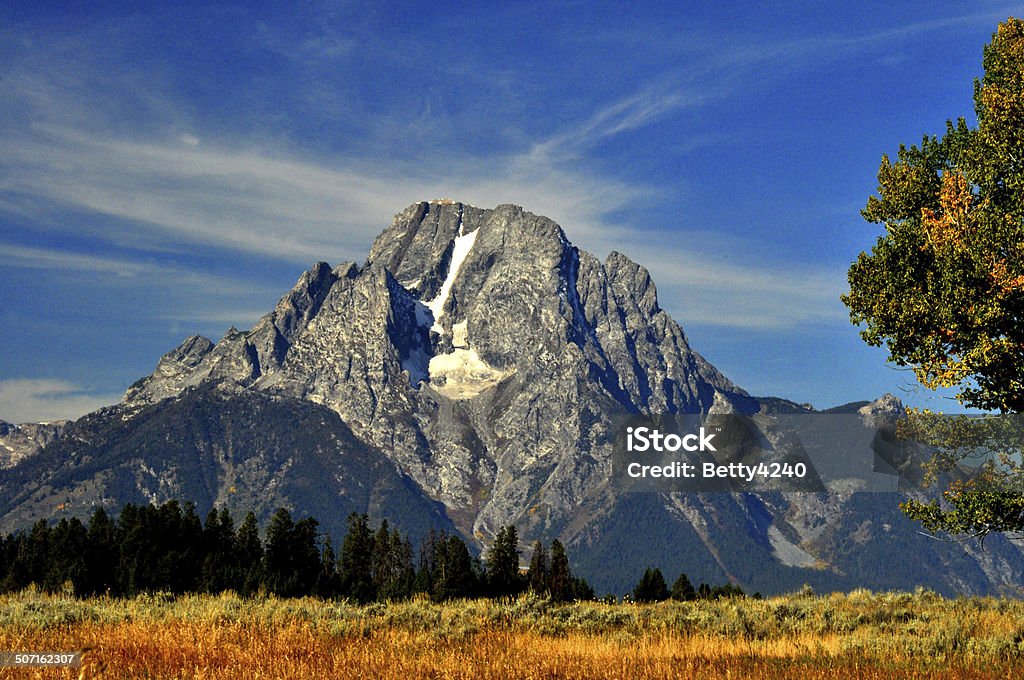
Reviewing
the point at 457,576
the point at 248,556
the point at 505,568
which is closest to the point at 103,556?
the point at 248,556

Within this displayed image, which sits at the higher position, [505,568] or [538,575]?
[505,568]

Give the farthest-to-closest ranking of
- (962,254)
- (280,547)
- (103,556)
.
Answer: (280,547) → (103,556) → (962,254)

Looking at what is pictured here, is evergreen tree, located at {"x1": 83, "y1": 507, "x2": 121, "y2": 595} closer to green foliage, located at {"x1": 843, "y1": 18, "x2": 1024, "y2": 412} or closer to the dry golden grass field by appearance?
the dry golden grass field

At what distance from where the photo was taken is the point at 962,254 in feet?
86.0

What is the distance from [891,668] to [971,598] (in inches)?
671

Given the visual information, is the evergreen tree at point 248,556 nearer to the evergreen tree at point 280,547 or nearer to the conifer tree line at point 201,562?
the conifer tree line at point 201,562

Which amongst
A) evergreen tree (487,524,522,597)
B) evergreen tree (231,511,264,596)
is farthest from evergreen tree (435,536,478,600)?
evergreen tree (231,511,264,596)

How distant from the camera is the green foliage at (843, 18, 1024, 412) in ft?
85.1

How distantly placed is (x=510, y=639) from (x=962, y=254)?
625 inches

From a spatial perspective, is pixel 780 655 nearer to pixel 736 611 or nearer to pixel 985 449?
pixel 736 611

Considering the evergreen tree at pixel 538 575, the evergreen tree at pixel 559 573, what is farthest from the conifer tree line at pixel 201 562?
the evergreen tree at pixel 559 573

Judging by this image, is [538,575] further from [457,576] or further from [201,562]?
[201,562]

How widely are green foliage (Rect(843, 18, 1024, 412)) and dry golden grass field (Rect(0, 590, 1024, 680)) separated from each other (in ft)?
23.1

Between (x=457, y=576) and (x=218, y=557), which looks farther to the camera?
(x=457, y=576)
